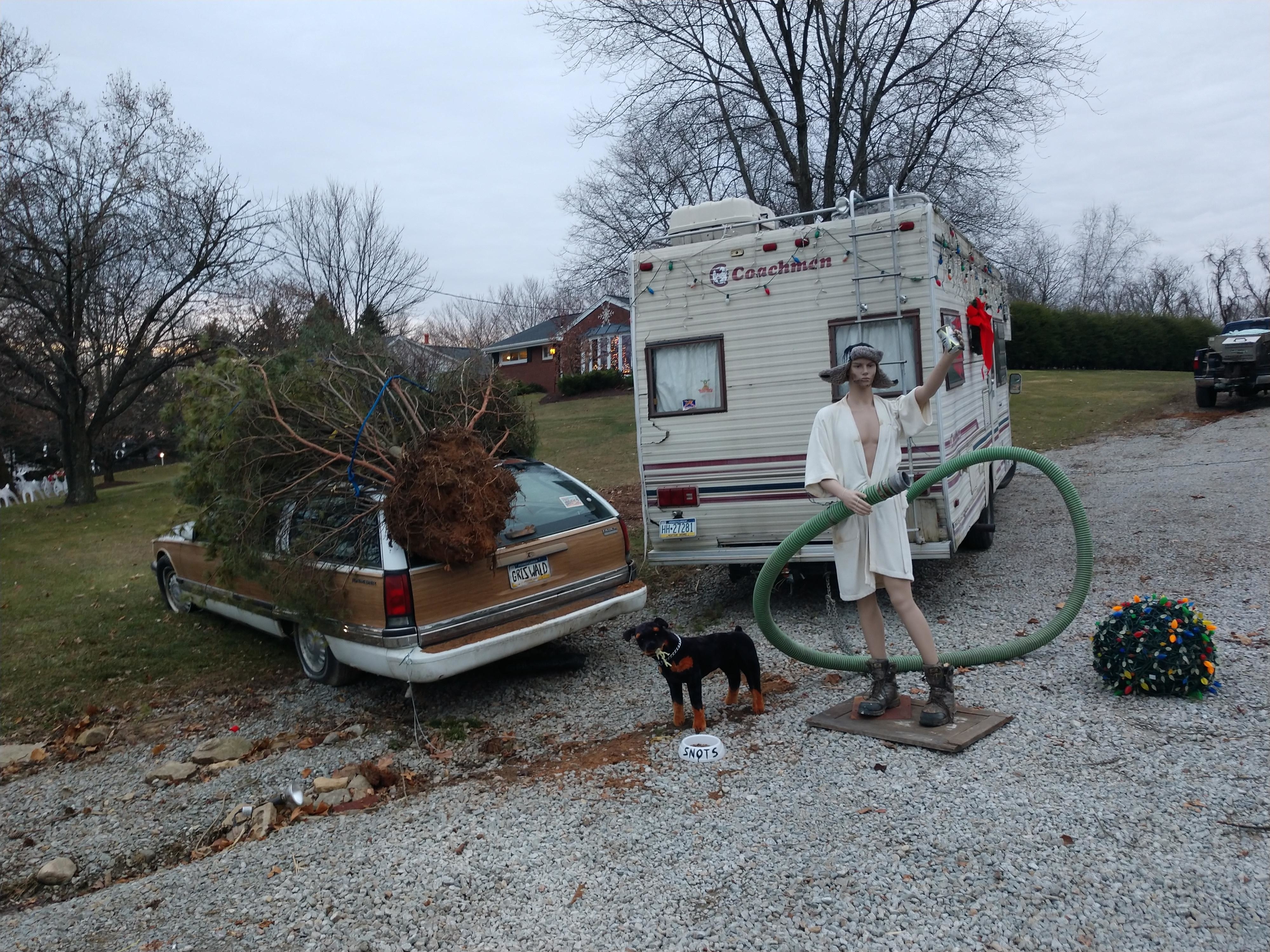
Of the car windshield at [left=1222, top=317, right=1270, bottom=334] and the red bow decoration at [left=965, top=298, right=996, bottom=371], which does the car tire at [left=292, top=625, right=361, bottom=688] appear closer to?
the red bow decoration at [left=965, top=298, right=996, bottom=371]

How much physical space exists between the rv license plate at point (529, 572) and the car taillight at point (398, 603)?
66 centimetres

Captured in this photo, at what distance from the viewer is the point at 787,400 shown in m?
7.00

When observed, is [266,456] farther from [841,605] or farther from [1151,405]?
[1151,405]

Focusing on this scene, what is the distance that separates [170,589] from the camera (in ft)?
30.1

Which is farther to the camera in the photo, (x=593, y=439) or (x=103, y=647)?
(x=593, y=439)

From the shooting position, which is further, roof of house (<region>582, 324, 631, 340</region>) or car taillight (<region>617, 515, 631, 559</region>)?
roof of house (<region>582, 324, 631, 340</region>)

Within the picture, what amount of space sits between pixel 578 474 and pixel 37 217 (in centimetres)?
1250

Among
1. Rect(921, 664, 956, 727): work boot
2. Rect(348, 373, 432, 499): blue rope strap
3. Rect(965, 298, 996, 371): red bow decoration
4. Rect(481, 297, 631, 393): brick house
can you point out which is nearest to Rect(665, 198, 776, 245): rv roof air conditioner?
Rect(965, 298, 996, 371): red bow decoration

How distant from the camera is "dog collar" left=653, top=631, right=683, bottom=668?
4.77 meters

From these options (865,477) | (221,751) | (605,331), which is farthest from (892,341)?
(605,331)

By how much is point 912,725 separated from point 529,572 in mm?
2462

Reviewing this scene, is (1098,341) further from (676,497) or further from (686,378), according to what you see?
(676,497)

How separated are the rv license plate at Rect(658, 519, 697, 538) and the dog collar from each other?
2512 mm

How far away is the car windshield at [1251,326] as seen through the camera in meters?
20.5
